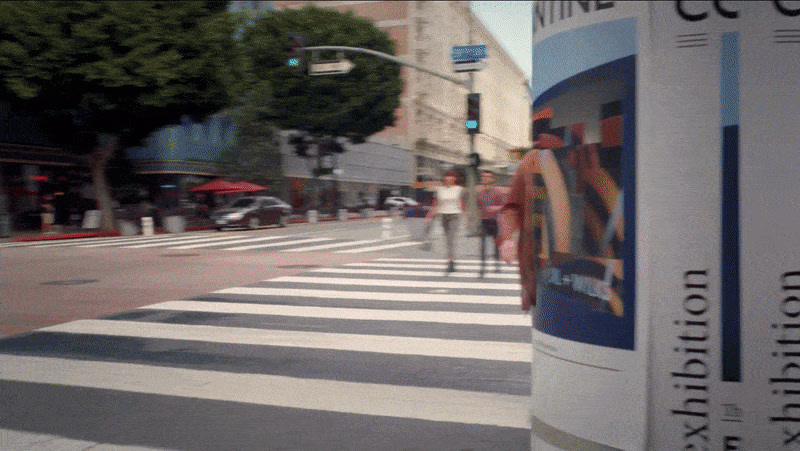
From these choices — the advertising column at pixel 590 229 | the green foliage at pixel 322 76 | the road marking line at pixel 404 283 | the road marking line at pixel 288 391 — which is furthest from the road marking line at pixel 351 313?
the green foliage at pixel 322 76

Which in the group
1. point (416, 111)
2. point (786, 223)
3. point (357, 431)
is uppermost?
point (416, 111)

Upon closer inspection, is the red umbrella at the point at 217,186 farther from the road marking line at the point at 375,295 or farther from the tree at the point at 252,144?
the road marking line at the point at 375,295

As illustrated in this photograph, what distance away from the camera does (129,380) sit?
546cm

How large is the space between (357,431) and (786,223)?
2651mm

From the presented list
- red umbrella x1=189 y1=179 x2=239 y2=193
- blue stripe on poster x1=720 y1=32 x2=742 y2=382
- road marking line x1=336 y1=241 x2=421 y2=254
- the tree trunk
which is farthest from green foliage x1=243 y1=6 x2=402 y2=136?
blue stripe on poster x1=720 y1=32 x2=742 y2=382

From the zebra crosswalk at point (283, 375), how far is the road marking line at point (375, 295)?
0.32 feet

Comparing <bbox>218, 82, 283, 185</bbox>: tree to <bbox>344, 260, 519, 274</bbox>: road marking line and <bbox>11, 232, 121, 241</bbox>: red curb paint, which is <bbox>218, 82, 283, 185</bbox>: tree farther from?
<bbox>344, 260, 519, 274</bbox>: road marking line

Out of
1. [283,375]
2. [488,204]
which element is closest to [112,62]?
[488,204]

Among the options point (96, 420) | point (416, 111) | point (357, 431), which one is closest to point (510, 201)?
point (357, 431)

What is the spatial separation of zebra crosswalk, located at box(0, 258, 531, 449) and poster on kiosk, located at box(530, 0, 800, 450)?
5.41 ft

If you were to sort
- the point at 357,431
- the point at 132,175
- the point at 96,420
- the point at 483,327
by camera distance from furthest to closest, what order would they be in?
the point at 132,175 < the point at 483,327 < the point at 96,420 < the point at 357,431

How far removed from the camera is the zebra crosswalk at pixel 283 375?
4.25 meters

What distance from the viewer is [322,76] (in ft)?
150

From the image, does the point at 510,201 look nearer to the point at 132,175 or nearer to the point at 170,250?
the point at 170,250
